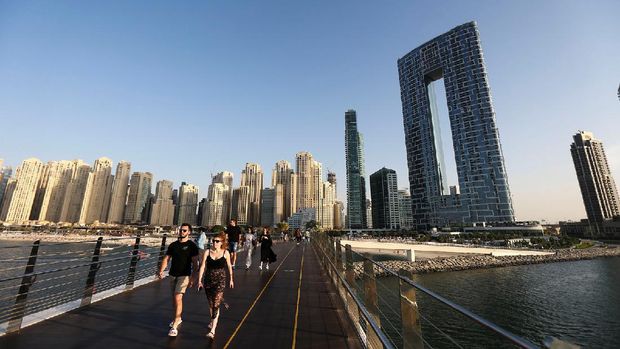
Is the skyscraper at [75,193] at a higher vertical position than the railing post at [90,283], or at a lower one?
higher

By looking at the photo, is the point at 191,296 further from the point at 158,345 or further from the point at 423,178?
the point at 423,178

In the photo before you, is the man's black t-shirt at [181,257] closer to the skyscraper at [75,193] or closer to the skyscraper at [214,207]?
the skyscraper at [214,207]

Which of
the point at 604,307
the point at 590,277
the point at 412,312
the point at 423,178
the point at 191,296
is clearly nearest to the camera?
the point at 412,312

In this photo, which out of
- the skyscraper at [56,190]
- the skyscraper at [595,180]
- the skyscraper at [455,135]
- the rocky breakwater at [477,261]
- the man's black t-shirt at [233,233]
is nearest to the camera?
the man's black t-shirt at [233,233]

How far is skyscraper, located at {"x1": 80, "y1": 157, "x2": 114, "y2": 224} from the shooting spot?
14725 cm

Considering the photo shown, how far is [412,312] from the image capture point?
9.08 feet

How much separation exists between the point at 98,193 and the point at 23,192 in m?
32.0

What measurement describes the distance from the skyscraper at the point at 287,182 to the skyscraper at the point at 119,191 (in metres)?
79.6

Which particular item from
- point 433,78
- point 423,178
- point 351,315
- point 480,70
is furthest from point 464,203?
point 351,315

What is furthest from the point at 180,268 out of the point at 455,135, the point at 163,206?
the point at 163,206

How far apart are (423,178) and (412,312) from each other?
140647 millimetres

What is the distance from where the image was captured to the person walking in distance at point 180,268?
5.24 metres

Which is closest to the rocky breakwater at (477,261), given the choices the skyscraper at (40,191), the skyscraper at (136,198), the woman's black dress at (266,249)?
the woman's black dress at (266,249)

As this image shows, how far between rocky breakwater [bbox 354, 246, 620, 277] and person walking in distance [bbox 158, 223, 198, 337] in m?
34.4
